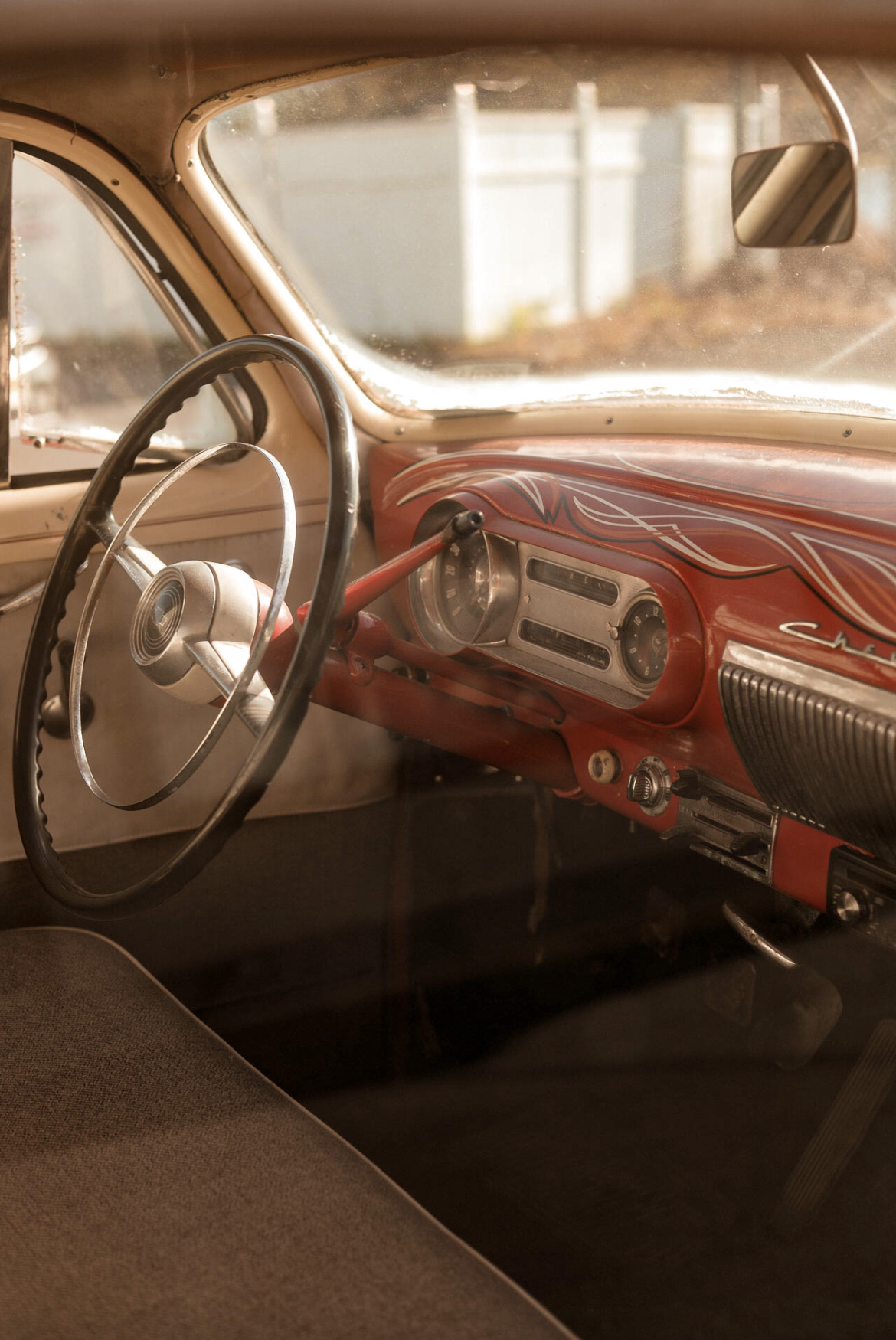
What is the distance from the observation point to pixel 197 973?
2.12 m

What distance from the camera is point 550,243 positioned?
1987 mm

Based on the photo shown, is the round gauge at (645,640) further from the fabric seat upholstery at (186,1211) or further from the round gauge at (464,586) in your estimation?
the fabric seat upholstery at (186,1211)

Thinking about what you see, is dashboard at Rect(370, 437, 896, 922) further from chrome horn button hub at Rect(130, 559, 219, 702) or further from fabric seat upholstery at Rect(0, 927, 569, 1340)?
fabric seat upholstery at Rect(0, 927, 569, 1340)

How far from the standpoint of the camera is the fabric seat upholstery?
1004 mm

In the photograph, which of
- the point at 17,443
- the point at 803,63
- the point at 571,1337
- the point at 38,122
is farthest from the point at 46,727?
the point at 803,63

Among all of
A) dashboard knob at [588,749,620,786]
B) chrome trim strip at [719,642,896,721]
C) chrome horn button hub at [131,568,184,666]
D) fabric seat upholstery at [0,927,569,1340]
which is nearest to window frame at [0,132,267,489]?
chrome horn button hub at [131,568,184,666]

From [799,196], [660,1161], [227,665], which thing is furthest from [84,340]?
[660,1161]

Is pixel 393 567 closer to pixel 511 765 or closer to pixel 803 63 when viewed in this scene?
pixel 511 765

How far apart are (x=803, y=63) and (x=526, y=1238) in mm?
1485

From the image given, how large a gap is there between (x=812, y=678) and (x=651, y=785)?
353 millimetres

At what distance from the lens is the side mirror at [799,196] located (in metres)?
1.10

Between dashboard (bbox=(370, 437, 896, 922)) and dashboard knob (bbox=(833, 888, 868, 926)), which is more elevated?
dashboard (bbox=(370, 437, 896, 922))

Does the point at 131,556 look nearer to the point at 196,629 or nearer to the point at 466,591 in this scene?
the point at 196,629

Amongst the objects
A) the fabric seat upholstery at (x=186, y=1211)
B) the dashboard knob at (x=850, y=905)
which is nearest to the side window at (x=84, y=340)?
the fabric seat upholstery at (x=186, y=1211)
